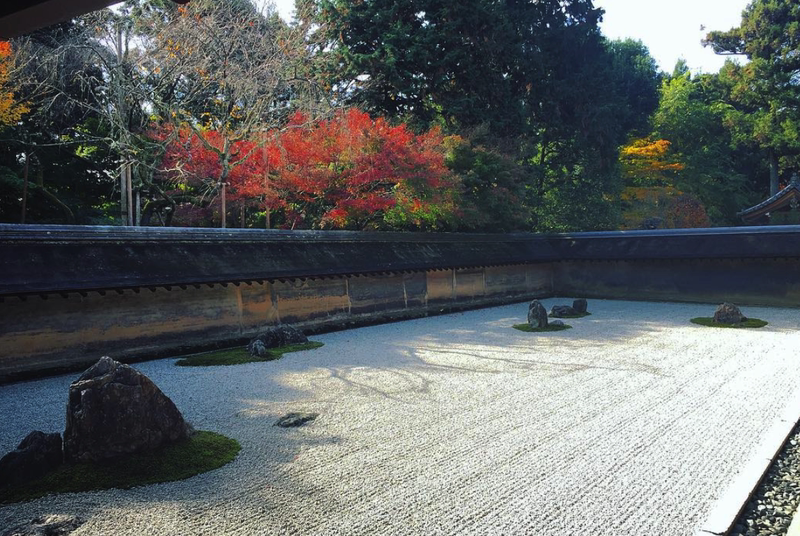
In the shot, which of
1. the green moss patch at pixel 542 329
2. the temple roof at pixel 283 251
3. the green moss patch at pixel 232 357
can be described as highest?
the temple roof at pixel 283 251

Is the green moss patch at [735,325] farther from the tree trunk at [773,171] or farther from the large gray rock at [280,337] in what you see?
the tree trunk at [773,171]

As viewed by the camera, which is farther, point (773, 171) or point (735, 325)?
point (773, 171)

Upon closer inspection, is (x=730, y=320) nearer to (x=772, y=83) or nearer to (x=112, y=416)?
(x=112, y=416)

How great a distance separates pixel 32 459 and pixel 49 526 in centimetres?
117

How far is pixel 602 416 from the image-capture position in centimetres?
645

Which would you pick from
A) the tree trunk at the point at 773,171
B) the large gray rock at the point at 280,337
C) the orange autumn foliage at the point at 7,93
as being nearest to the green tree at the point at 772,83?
the tree trunk at the point at 773,171

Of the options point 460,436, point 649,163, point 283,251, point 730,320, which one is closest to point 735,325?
point 730,320

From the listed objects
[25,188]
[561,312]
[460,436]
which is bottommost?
[460,436]

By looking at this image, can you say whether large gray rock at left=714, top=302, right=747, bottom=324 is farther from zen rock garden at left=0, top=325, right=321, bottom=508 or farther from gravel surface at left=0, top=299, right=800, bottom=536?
zen rock garden at left=0, top=325, right=321, bottom=508

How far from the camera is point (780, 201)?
21.1 meters

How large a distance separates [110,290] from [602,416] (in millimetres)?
8467

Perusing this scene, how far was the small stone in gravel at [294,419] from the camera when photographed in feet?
20.6

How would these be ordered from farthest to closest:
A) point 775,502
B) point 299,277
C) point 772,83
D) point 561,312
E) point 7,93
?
point 772,83
point 7,93
point 561,312
point 299,277
point 775,502

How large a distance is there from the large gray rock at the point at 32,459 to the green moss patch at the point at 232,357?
4.73m
